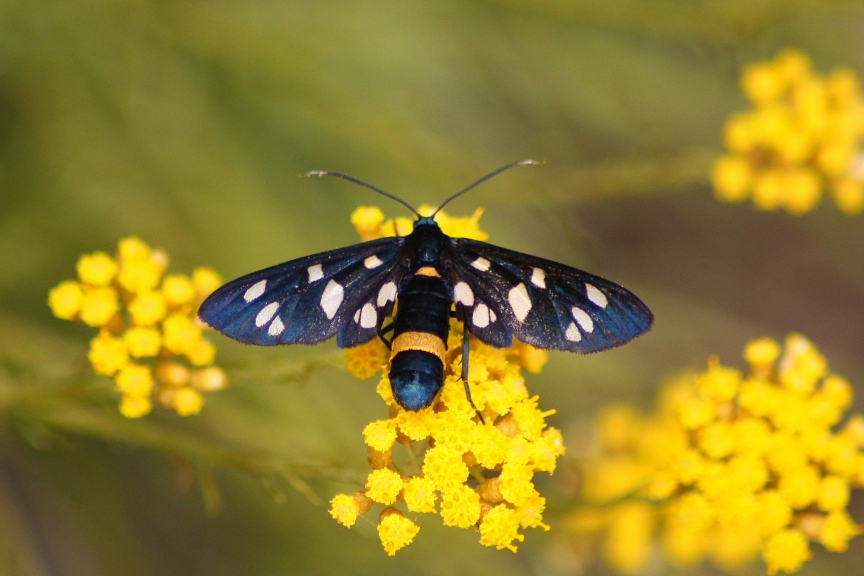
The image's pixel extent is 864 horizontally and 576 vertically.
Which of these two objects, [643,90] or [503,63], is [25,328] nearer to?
[503,63]

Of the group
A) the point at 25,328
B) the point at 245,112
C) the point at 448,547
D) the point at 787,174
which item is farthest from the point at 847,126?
the point at 25,328

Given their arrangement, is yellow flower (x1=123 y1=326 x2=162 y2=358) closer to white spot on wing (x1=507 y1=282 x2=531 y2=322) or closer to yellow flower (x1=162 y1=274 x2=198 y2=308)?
yellow flower (x1=162 y1=274 x2=198 y2=308)

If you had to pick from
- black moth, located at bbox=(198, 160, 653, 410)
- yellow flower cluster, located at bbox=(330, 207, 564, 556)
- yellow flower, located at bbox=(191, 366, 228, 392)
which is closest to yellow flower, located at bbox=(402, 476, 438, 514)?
yellow flower cluster, located at bbox=(330, 207, 564, 556)

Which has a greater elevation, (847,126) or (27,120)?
(27,120)

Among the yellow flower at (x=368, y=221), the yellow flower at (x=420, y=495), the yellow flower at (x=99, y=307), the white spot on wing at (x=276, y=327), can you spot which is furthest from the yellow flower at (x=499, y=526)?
the yellow flower at (x=99, y=307)

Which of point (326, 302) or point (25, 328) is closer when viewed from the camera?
point (326, 302)
